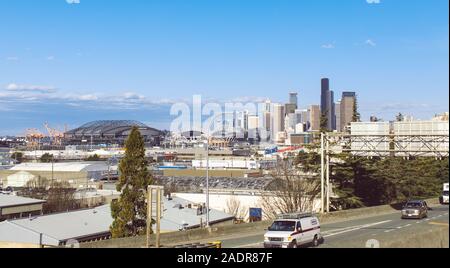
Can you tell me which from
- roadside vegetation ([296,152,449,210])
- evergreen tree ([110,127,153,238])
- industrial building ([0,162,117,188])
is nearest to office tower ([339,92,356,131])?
roadside vegetation ([296,152,449,210])

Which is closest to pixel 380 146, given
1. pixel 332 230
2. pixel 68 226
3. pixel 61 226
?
pixel 332 230

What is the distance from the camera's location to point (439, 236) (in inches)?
548

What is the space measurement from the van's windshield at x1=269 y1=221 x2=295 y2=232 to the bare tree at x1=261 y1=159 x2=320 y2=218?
39.8 m

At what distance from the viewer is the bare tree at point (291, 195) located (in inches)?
2608

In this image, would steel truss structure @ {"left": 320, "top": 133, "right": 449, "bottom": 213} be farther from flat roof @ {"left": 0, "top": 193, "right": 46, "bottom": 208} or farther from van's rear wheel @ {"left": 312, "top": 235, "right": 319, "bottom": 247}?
flat roof @ {"left": 0, "top": 193, "right": 46, "bottom": 208}

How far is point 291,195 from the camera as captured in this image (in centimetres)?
6862

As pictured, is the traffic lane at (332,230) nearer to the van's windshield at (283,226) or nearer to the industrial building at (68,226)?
the van's windshield at (283,226)

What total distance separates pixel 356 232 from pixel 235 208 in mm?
39207

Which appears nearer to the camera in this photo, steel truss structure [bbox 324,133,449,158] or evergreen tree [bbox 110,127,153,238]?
evergreen tree [bbox 110,127,153,238]

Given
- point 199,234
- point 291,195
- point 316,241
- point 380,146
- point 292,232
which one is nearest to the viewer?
point 292,232

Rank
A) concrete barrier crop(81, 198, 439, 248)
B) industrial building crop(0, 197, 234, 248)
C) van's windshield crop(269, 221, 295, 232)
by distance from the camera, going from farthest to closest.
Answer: industrial building crop(0, 197, 234, 248), concrete barrier crop(81, 198, 439, 248), van's windshield crop(269, 221, 295, 232)

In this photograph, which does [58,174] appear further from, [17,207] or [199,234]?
[199,234]

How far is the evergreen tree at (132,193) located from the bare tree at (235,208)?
3367 centimetres

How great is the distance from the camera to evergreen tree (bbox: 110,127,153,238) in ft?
124
